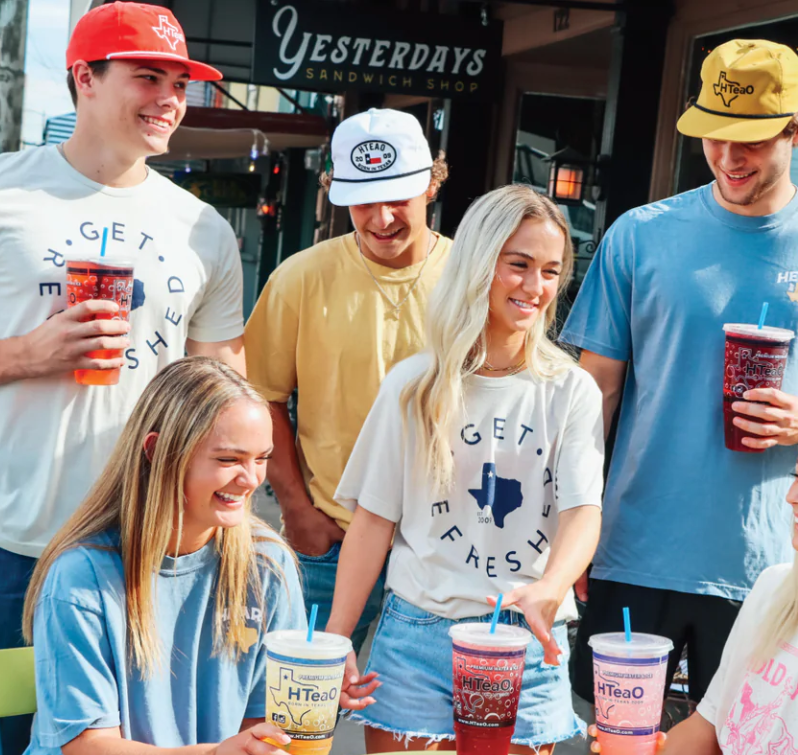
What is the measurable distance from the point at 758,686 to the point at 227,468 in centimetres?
113

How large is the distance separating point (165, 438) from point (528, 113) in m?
7.40

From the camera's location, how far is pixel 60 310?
309 cm

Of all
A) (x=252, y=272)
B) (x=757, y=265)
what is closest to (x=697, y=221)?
(x=757, y=265)

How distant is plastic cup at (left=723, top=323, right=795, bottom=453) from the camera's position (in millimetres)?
2914

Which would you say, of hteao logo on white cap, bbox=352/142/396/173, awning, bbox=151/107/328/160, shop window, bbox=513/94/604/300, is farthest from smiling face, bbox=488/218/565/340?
awning, bbox=151/107/328/160

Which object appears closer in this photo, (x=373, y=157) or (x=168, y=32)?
(x=168, y=32)

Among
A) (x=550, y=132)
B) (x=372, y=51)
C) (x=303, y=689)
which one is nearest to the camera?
(x=303, y=689)

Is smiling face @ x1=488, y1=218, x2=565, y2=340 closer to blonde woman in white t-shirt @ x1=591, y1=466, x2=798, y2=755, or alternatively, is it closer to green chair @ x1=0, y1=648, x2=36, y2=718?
blonde woman in white t-shirt @ x1=591, y1=466, x2=798, y2=755

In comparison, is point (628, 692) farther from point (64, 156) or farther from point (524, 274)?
point (64, 156)

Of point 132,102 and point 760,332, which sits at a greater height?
point 132,102

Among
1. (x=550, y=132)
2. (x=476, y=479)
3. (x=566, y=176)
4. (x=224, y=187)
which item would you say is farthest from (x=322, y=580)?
(x=224, y=187)

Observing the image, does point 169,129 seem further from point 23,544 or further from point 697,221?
point 697,221

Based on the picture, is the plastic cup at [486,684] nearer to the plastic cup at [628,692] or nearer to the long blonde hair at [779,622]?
the plastic cup at [628,692]

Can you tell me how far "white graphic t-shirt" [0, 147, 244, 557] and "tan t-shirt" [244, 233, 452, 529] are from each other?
16.0 inches
